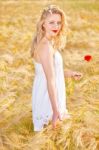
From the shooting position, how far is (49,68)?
4.48 meters

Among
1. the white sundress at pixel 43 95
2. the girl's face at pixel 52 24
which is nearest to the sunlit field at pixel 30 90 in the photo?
the white sundress at pixel 43 95

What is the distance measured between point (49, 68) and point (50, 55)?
13 cm

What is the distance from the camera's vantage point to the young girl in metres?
4.52

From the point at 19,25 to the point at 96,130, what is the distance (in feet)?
18.7

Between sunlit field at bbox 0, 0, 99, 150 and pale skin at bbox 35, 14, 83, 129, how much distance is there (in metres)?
0.24

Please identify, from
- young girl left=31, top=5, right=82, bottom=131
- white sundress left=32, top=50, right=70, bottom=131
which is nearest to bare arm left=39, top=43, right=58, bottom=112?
young girl left=31, top=5, right=82, bottom=131

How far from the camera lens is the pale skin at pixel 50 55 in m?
4.50

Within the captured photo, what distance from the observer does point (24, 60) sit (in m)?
7.49

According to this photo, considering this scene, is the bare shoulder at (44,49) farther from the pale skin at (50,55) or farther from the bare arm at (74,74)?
the bare arm at (74,74)

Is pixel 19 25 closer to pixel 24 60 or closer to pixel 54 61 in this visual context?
pixel 24 60

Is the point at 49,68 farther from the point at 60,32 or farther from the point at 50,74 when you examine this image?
the point at 60,32

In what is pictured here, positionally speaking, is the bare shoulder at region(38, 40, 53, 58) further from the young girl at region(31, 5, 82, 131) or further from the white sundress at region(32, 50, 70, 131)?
the white sundress at region(32, 50, 70, 131)

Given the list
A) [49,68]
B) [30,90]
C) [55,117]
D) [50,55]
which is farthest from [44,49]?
[30,90]

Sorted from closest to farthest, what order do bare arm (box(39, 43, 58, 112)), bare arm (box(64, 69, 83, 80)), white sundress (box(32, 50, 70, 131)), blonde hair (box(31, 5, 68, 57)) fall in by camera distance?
1. bare arm (box(39, 43, 58, 112))
2. blonde hair (box(31, 5, 68, 57))
3. white sundress (box(32, 50, 70, 131))
4. bare arm (box(64, 69, 83, 80))
